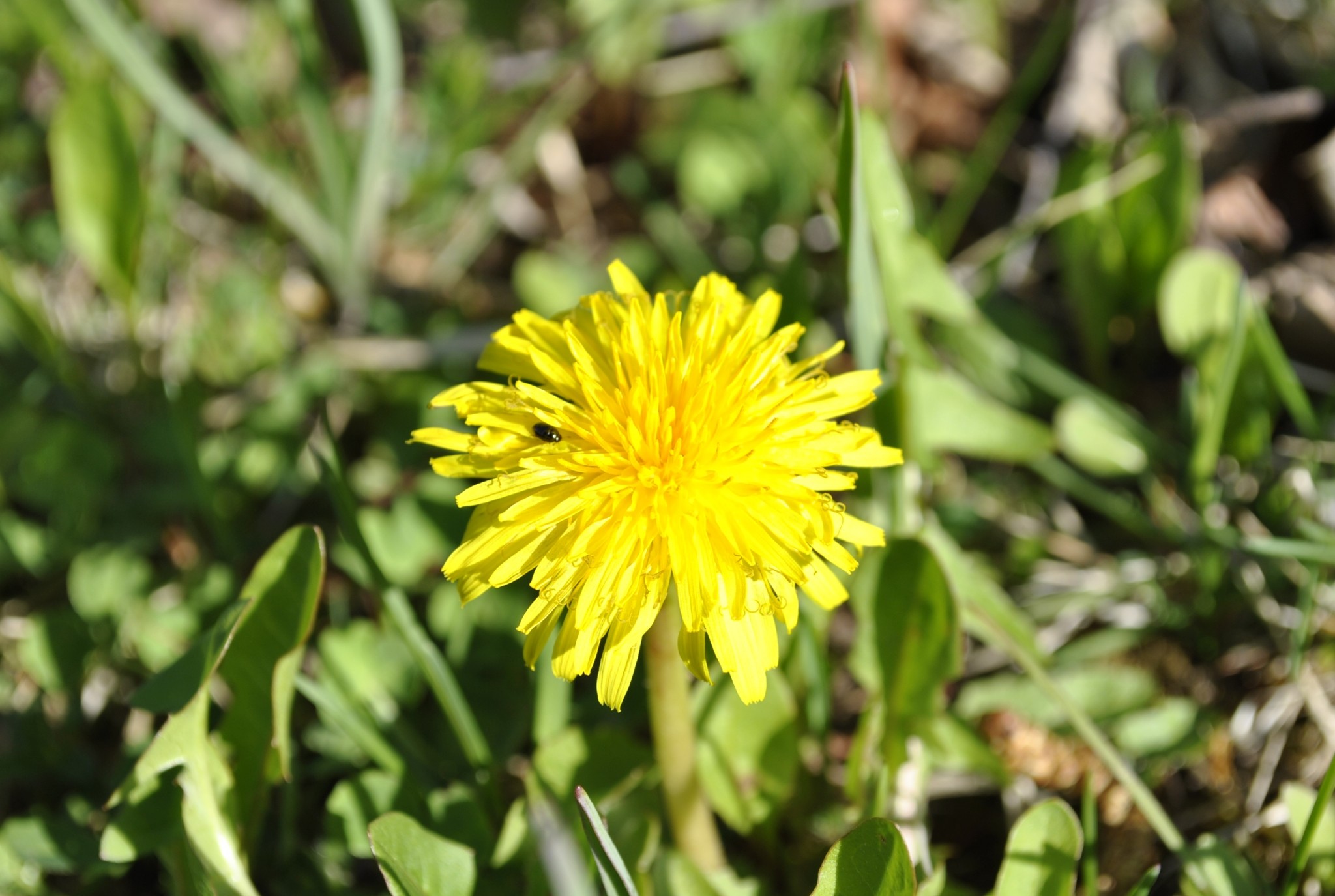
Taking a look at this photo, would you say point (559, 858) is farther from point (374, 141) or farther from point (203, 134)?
point (203, 134)

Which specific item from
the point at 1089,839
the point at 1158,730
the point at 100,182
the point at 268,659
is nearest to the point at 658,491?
the point at 268,659

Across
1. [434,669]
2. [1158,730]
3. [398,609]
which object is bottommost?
[1158,730]

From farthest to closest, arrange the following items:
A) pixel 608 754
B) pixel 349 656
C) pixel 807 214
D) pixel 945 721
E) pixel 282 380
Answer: pixel 807 214
pixel 282 380
pixel 349 656
pixel 945 721
pixel 608 754

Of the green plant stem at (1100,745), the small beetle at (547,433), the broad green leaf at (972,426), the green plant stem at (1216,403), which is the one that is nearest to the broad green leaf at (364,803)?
the small beetle at (547,433)

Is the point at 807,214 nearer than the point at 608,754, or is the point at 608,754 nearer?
the point at 608,754

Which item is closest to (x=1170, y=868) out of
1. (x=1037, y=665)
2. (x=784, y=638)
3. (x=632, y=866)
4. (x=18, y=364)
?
(x=1037, y=665)

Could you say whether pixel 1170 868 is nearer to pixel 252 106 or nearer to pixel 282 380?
pixel 282 380

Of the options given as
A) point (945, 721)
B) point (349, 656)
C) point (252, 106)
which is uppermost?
point (252, 106)
